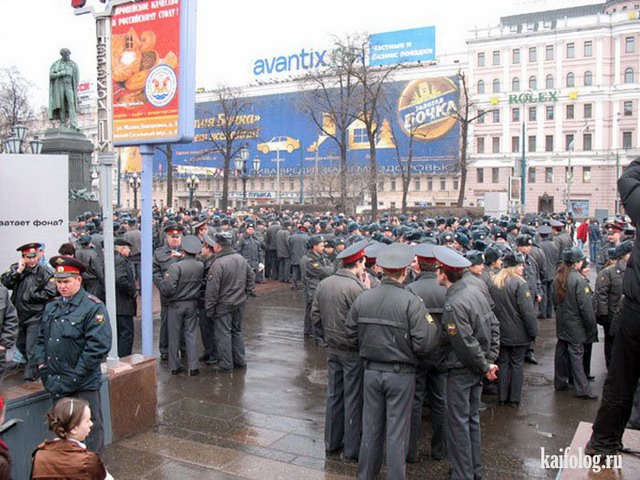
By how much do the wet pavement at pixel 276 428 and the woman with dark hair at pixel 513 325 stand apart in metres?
0.31

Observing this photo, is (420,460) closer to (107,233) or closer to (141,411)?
(141,411)

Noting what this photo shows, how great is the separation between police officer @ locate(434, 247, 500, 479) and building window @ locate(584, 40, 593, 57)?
7155 centimetres

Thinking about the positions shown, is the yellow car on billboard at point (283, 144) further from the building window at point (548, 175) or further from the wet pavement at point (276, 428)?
the wet pavement at point (276, 428)

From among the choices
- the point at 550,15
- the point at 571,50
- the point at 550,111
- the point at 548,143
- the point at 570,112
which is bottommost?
the point at 548,143

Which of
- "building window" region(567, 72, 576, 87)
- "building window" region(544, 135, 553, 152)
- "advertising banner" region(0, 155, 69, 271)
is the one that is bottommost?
"advertising banner" region(0, 155, 69, 271)

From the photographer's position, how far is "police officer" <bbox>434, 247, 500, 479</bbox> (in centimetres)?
507

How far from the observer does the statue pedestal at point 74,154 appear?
68.5 ft

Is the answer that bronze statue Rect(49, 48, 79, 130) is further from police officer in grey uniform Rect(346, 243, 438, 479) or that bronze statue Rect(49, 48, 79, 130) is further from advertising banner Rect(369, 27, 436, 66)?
advertising banner Rect(369, 27, 436, 66)

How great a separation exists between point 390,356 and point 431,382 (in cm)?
143

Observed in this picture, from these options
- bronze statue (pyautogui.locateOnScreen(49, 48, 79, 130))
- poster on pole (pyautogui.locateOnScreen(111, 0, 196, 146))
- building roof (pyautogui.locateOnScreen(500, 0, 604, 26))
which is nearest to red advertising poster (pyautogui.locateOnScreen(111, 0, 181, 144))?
poster on pole (pyautogui.locateOnScreen(111, 0, 196, 146))

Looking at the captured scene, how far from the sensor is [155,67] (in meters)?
6.67

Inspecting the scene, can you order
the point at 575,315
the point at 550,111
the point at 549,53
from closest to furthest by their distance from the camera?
the point at 575,315 → the point at 549,53 → the point at 550,111

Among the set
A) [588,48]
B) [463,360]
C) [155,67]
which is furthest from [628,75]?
[463,360]

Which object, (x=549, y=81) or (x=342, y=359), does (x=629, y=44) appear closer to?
(x=549, y=81)
